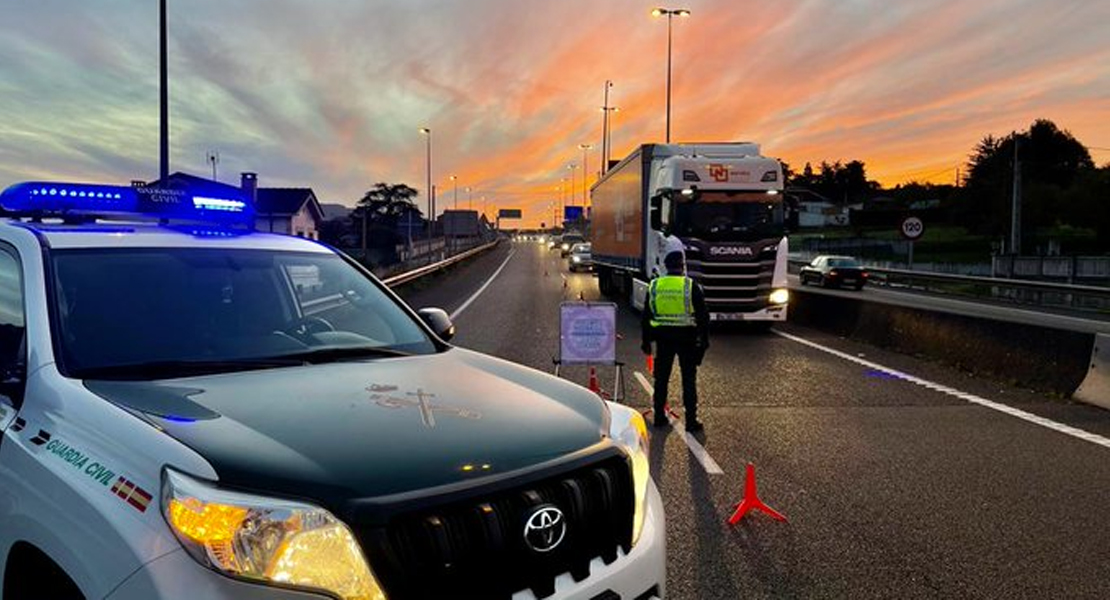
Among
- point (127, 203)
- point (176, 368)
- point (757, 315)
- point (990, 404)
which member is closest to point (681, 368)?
point (990, 404)

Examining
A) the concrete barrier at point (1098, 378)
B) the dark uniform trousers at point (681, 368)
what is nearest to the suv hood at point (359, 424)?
the dark uniform trousers at point (681, 368)

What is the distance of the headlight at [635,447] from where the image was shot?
109 inches

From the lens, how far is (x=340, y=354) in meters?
3.41

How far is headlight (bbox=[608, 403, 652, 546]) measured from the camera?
2768 mm

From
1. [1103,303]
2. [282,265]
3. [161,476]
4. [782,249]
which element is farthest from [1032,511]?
[1103,303]

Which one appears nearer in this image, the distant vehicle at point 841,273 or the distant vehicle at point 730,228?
the distant vehicle at point 730,228

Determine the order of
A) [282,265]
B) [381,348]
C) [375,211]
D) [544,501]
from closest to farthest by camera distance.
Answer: [544,501] → [381,348] → [282,265] → [375,211]

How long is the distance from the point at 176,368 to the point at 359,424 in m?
0.96

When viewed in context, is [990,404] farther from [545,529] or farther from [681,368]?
[545,529]

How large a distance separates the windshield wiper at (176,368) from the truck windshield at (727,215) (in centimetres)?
1398

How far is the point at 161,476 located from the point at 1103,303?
113 ft

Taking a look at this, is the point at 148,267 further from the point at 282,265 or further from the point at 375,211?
the point at 375,211

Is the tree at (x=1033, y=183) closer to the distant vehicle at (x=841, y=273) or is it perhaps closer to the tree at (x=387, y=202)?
the distant vehicle at (x=841, y=273)

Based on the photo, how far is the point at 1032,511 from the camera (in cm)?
539
